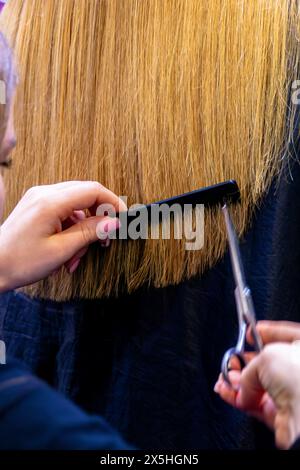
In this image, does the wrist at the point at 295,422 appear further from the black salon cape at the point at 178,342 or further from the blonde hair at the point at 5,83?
the blonde hair at the point at 5,83

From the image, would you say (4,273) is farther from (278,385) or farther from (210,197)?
(278,385)

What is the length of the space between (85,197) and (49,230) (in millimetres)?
72

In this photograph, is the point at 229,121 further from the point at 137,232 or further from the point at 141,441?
the point at 141,441

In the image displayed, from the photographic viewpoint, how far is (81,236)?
0.67 m

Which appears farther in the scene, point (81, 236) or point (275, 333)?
point (81, 236)

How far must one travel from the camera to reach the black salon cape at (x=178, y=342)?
625mm

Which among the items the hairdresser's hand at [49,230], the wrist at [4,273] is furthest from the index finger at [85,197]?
the wrist at [4,273]

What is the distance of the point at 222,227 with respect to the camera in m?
0.65

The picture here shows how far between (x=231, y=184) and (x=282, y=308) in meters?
0.15

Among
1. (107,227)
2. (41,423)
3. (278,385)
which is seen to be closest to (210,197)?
(107,227)

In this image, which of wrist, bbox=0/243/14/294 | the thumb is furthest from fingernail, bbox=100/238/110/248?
wrist, bbox=0/243/14/294

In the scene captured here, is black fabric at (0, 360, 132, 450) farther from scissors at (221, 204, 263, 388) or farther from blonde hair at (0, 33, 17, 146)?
blonde hair at (0, 33, 17, 146)

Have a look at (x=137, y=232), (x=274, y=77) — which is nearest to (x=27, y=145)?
(x=137, y=232)

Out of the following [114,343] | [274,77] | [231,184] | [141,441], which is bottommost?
[141,441]
